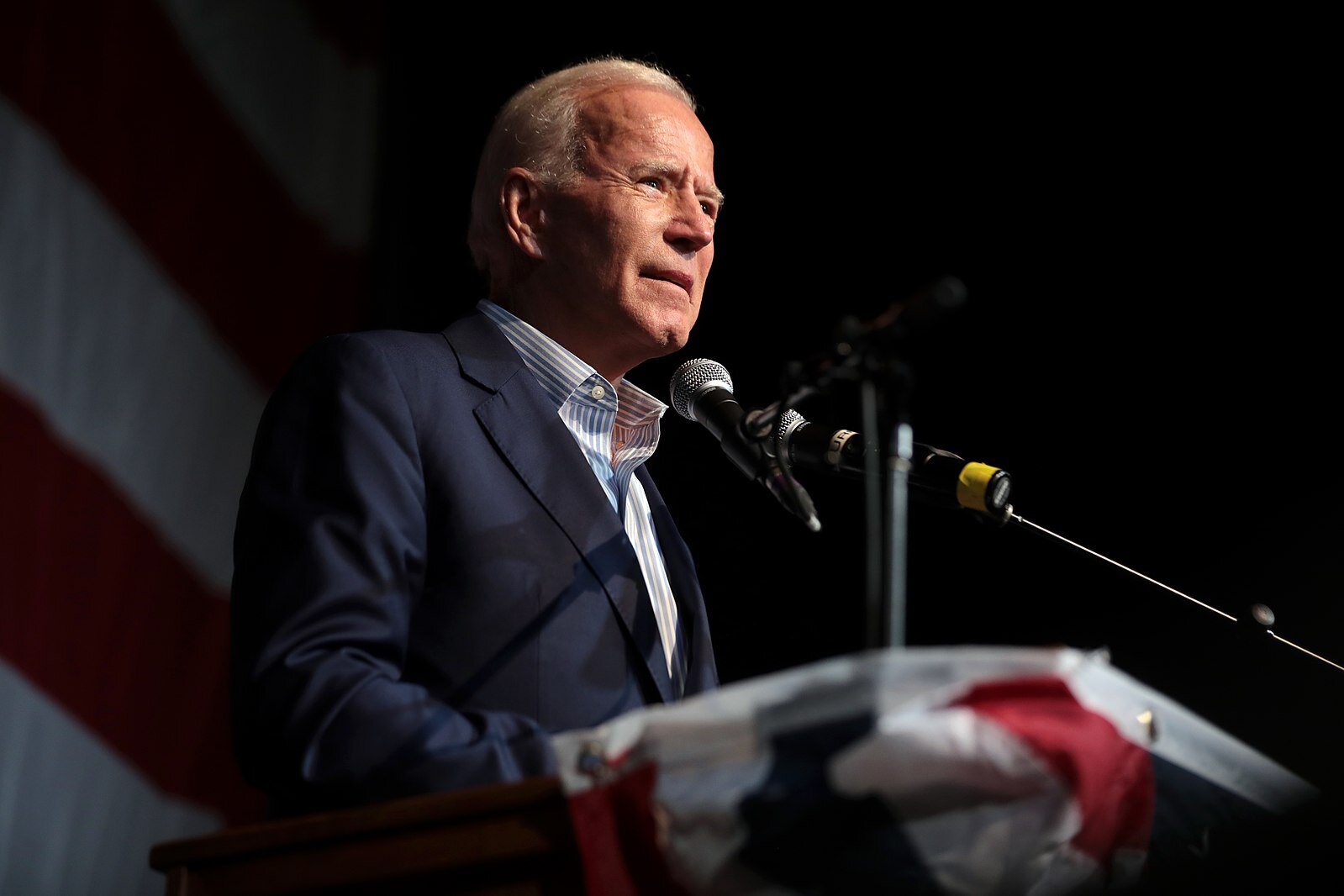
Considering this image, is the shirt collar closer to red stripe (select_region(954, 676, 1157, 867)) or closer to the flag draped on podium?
the flag draped on podium

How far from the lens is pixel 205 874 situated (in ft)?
3.34

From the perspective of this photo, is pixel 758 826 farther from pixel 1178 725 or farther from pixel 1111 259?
pixel 1111 259

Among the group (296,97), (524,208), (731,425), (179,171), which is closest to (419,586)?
(731,425)

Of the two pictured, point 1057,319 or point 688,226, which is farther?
point 1057,319

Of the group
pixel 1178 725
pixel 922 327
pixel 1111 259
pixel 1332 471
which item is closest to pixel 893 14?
pixel 1111 259

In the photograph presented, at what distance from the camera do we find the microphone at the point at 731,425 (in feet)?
4.36

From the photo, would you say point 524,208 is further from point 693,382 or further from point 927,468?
point 927,468

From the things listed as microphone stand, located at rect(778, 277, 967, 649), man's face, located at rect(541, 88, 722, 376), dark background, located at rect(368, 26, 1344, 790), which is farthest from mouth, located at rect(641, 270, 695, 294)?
microphone stand, located at rect(778, 277, 967, 649)

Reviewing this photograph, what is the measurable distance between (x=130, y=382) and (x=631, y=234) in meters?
1.40

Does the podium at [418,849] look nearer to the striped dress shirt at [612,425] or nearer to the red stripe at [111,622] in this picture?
the striped dress shirt at [612,425]

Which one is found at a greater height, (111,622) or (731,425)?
(731,425)

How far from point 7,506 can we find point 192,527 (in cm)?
47

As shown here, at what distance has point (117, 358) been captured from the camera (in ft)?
8.80

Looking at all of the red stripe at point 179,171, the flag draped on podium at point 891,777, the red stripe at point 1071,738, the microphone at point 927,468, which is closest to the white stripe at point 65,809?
the red stripe at point 179,171
